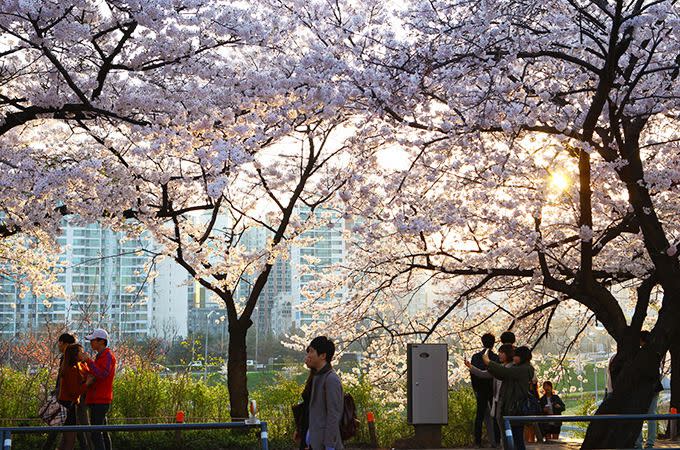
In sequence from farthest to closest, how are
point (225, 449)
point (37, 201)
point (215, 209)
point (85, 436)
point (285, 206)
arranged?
point (285, 206) < point (215, 209) < point (225, 449) < point (37, 201) < point (85, 436)

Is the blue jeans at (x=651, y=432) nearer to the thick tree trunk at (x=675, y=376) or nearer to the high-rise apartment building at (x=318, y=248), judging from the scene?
the thick tree trunk at (x=675, y=376)

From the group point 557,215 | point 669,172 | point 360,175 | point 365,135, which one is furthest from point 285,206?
point 669,172

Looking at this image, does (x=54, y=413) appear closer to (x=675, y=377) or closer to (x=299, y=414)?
(x=299, y=414)

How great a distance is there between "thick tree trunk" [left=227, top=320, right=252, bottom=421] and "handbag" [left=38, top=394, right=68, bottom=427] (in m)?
4.12

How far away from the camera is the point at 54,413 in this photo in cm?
963

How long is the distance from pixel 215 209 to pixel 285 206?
181cm

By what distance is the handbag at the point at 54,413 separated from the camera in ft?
31.3

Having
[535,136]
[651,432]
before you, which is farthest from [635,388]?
[535,136]

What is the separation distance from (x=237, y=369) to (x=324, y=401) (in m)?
7.46

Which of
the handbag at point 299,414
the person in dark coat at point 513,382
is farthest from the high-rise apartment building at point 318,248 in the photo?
the handbag at point 299,414

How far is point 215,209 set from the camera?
44.8 ft

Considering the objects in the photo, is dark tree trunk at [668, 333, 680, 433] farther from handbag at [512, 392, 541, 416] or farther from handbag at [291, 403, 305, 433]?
handbag at [291, 403, 305, 433]

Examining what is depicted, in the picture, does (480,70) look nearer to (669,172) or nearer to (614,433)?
(669,172)

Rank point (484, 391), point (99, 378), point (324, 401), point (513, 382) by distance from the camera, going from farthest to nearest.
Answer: point (484, 391) < point (513, 382) < point (99, 378) < point (324, 401)
